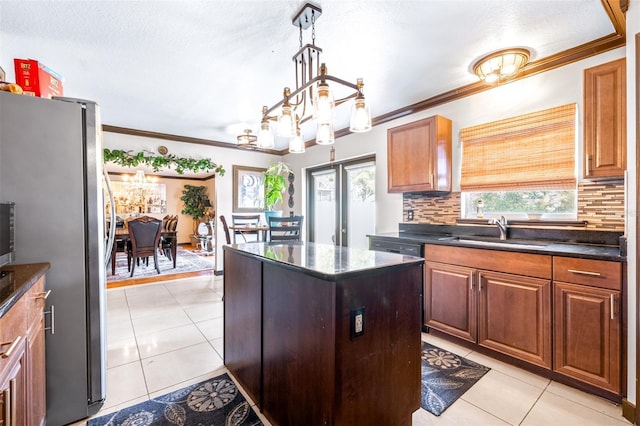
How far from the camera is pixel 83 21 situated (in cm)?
190

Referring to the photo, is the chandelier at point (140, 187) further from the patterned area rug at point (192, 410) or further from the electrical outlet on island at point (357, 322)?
the electrical outlet on island at point (357, 322)

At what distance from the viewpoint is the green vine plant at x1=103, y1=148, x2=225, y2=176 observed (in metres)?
4.21

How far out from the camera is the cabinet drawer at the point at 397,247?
109 inches

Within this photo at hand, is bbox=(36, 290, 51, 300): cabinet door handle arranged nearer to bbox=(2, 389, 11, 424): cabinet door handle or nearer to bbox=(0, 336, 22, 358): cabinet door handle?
bbox=(0, 336, 22, 358): cabinet door handle

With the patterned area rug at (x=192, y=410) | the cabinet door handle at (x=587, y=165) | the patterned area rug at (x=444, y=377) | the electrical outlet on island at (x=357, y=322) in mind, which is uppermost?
the cabinet door handle at (x=587, y=165)

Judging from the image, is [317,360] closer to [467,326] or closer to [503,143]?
[467,326]

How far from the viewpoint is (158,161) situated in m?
4.47

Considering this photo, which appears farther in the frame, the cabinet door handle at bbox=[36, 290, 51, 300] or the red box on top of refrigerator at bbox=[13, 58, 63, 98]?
the red box on top of refrigerator at bbox=[13, 58, 63, 98]

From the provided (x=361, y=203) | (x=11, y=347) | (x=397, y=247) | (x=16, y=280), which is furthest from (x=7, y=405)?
(x=361, y=203)

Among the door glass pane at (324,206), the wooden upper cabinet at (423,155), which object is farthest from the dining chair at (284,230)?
the door glass pane at (324,206)

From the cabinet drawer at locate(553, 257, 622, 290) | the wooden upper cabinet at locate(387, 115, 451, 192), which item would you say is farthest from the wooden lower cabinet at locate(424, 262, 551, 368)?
the wooden upper cabinet at locate(387, 115, 451, 192)

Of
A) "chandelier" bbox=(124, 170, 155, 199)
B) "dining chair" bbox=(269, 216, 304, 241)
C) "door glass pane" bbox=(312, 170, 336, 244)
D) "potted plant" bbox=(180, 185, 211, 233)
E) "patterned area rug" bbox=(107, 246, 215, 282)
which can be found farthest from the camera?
"potted plant" bbox=(180, 185, 211, 233)

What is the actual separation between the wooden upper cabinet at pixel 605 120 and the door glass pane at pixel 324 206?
127 inches

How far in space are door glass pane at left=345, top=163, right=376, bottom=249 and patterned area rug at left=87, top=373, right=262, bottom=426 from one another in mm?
2658
